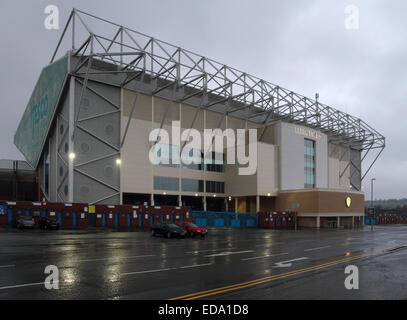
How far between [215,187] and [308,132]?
2060cm

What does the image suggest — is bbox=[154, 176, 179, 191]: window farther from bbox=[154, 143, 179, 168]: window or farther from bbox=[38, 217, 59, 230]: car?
bbox=[38, 217, 59, 230]: car

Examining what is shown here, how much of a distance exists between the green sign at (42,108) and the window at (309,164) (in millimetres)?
43303

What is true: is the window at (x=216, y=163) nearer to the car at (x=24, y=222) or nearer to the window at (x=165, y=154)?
the window at (x=165, y=154)

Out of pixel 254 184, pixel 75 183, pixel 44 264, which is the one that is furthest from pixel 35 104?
pixel 44 264

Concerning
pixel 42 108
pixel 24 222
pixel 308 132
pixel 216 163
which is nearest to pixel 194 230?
pixel 24 222

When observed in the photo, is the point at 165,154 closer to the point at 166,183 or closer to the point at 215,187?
the point at 166,183

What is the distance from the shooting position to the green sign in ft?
165

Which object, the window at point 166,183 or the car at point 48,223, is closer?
the car at point 48,223

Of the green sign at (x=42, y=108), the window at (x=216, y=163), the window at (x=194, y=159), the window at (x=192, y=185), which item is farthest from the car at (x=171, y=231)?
the window at (x=216, y=163)

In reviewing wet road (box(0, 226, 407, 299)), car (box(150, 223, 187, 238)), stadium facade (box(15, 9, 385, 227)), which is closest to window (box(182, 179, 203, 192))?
stadium facade (box(15, 9, 385, 227))

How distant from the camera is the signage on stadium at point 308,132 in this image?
67644mm

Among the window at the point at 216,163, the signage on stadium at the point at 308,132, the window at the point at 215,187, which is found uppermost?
the signage on stadium at the point at 308,132

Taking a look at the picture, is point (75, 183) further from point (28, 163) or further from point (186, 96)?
point (28, 163)

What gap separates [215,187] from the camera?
210 feet
